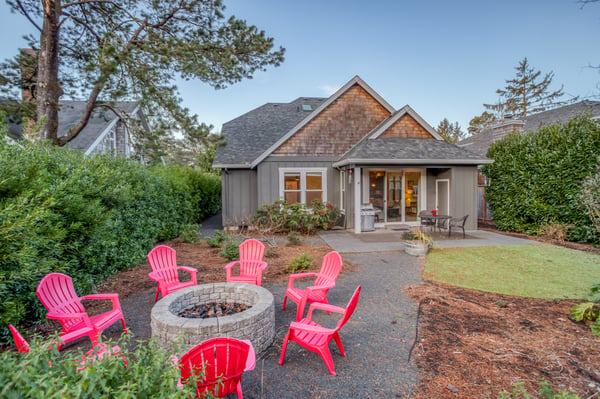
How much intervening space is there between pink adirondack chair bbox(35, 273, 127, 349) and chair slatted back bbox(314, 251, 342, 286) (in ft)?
A: 9.34

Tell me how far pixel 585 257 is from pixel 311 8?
12138 mm

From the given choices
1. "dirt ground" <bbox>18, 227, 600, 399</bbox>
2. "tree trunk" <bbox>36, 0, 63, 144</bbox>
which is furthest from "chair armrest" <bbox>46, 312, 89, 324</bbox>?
"tree trunk" <bbox>36, 0, 63, 144</bbox>

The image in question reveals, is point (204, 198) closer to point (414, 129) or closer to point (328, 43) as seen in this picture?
point (328, 43)

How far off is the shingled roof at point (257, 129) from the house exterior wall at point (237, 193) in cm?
56

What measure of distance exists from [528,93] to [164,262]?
4174 centimetres

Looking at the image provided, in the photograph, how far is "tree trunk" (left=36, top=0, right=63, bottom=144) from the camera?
25.1 feet

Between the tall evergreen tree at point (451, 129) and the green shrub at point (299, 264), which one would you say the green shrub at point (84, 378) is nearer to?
the green shrub at point (299, 264)

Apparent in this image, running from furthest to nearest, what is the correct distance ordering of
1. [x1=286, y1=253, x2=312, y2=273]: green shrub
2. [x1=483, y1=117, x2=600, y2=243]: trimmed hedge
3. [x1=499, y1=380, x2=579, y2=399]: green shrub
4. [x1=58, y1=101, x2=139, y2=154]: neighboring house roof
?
[x1=58, y1=101, x2=139, y2=154]: neighboring house roof
[x1=483, y1=117, x2=600, y2=243]: trimmed hedge
[x1=286, y1=253, x2=312, y2=273]: green shrub
[x1=499, y1=380, x2=579, y2=399]: green shrub

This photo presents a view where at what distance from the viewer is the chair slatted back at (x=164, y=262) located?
4.80 meters

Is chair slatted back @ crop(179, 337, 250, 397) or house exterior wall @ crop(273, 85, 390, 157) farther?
house exterior wall @ crop(273, 85, 390, 157)

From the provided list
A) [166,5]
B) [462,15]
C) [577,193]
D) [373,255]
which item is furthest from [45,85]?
[577,193]

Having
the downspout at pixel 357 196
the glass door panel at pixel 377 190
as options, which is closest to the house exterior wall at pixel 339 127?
the glass door panel at pixel 377 190

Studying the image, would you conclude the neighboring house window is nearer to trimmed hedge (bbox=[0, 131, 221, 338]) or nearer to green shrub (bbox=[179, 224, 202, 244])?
green shrub (bbox=[179, 224, 202, 244])

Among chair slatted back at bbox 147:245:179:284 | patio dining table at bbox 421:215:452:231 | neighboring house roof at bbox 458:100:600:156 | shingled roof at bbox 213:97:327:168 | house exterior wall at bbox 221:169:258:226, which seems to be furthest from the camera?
neighboring house roof at bbox 458:100:600:156
